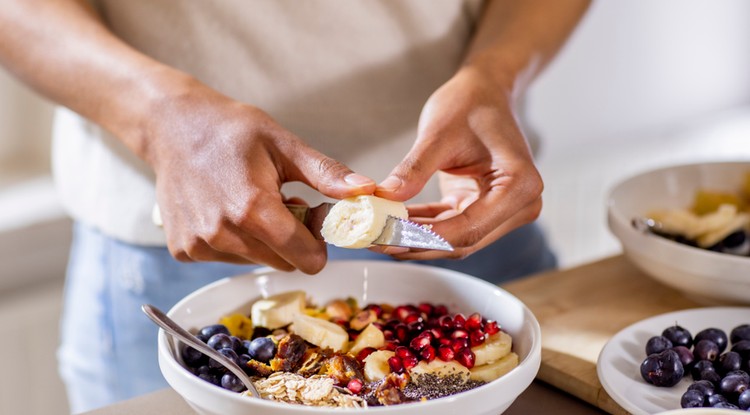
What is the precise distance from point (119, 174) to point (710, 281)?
2.82ft

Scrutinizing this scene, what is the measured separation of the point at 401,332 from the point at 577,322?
29 centimetres

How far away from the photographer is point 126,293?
1421 millimetres

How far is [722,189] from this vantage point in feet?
4.85

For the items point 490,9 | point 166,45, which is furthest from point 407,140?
point 166,45

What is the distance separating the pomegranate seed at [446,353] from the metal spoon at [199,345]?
196 mm

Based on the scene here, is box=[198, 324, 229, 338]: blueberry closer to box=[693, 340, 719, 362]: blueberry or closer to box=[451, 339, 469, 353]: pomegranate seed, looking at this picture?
box=[451, 339, 469, 353]: pomegranate seed

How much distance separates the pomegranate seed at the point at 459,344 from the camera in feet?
3.17

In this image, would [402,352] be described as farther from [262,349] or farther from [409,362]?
[262,349]

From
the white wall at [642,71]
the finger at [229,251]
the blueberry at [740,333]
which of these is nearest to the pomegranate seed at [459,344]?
the finger at [229,251]

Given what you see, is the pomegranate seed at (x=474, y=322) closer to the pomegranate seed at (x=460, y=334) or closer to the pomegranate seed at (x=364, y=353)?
the pomegranate seed at (x=460, y=334)

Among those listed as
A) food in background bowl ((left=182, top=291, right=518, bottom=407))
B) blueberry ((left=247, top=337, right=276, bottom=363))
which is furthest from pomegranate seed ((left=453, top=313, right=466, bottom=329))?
blueberry ((left=247, top=337, right=276, bottom=363))

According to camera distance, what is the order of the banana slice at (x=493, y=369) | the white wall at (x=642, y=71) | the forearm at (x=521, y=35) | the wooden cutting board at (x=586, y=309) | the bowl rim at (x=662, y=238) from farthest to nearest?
the white wall at (x=642, y=71)
the forearm at (x=521, y=35)
the bowl rim at (x=662, y=238)
the wooden cutting board at (x=586, y=309)
the banana slice at (x=493, y=369)

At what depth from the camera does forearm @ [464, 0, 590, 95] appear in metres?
1.29

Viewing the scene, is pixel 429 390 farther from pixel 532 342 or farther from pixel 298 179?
pixel 298 179
